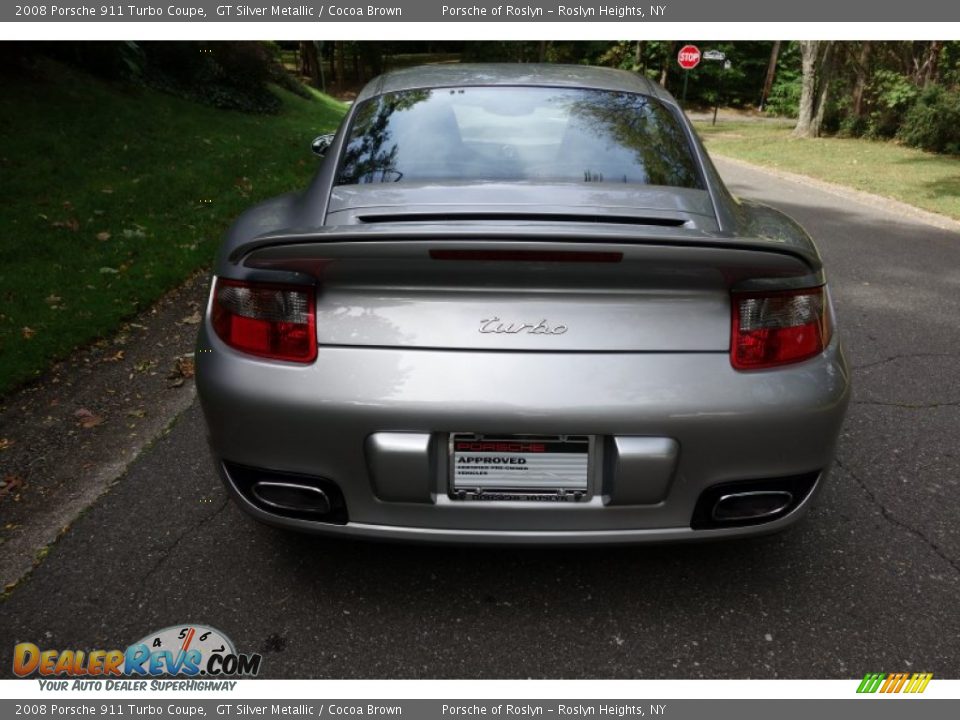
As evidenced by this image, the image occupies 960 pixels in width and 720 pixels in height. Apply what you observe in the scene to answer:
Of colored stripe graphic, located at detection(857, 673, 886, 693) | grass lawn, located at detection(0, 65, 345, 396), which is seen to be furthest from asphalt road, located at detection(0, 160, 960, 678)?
grass lawn, located at detection(0, 65, 345, 396)

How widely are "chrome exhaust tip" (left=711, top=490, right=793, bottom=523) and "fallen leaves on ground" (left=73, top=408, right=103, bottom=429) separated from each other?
9.18 ft

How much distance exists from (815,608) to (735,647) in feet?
1.12

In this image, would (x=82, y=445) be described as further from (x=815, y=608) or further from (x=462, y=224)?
(x=815, y=608)

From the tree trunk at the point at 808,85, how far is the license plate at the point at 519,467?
66.2 feet

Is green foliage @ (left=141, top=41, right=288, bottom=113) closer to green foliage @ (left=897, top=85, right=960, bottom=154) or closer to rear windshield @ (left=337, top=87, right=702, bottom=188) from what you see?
rear windshield @ (left=337, top=87, right=702, bottom=188)

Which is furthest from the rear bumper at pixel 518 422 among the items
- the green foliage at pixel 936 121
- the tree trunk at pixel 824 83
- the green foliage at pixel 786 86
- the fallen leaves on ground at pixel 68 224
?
the green foliage at pixel 786 86

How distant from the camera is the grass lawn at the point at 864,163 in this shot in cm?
1070

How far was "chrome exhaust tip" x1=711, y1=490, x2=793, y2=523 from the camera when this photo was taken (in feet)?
6.68

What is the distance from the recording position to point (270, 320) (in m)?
2.00

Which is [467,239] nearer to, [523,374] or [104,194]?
[523,374]

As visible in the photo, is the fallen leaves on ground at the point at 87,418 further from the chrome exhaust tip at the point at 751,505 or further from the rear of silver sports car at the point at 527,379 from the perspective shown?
the chrome exhaust tip at the point at 751,505

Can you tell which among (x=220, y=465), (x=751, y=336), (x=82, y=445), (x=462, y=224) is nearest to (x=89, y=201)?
(x=82, y=445)

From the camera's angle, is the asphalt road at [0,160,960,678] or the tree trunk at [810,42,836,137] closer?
the asphalt road at [0,160,960,678]

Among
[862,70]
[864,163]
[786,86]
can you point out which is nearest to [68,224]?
[864,163]
